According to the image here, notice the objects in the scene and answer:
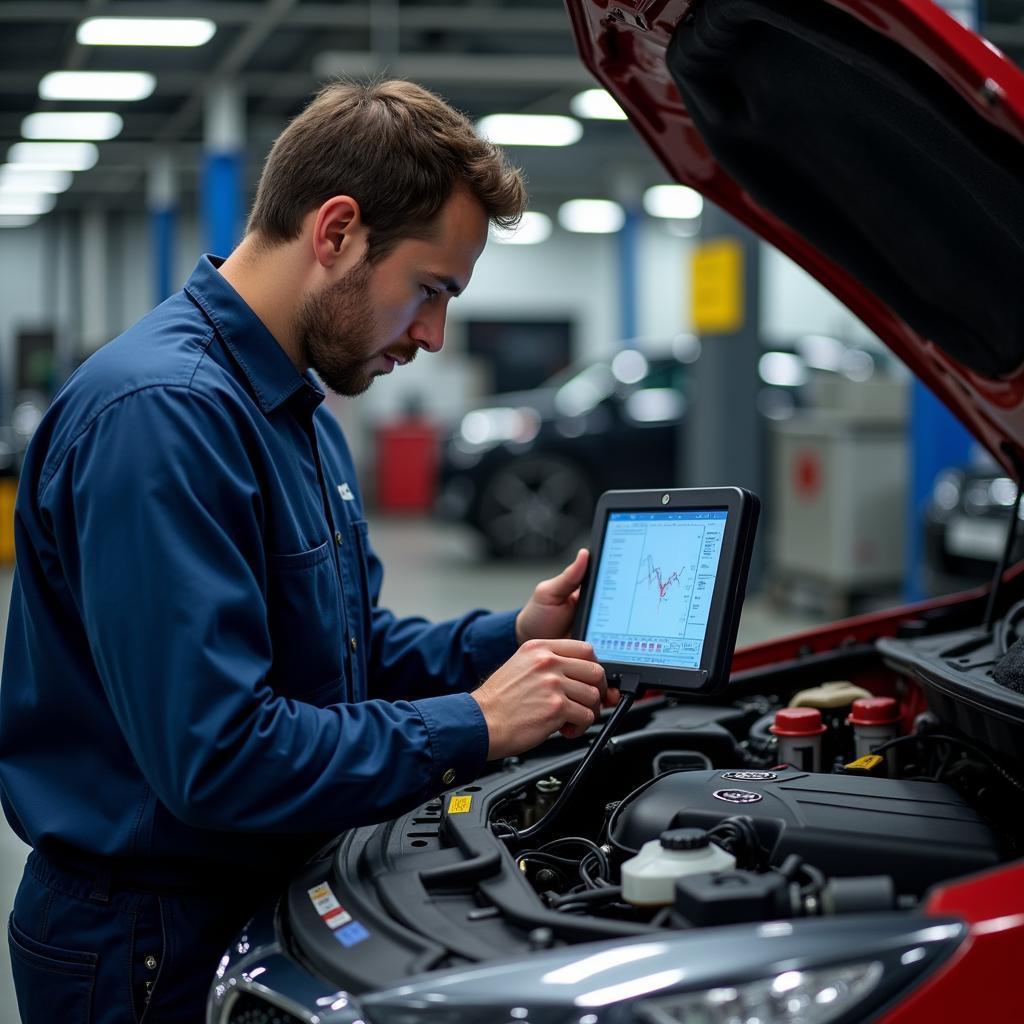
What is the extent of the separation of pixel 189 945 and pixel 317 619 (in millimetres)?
367

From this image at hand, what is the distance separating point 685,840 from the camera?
3.92 feet

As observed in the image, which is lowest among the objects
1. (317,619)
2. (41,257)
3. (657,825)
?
(41,257)

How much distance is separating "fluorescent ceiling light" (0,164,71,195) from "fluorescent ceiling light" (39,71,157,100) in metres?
3.56

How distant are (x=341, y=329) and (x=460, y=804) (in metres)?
0.56

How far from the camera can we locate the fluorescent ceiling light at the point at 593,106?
377 inches

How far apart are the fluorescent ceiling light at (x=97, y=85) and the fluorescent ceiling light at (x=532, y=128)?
2.62m

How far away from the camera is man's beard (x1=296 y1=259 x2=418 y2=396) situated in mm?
1457

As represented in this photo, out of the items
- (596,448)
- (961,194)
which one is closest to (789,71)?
(961,194)

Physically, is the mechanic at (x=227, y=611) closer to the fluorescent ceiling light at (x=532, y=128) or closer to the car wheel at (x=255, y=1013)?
the car wheel at (x=255, y=1013)

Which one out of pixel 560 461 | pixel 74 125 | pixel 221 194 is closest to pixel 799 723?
pixel 560 461

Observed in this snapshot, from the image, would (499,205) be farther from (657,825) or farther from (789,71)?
(657,825)

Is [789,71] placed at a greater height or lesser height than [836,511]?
greater

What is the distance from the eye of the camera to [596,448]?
8.39m

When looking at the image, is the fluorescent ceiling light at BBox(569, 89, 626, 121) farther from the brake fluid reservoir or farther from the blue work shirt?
the brake fluid reservoir
